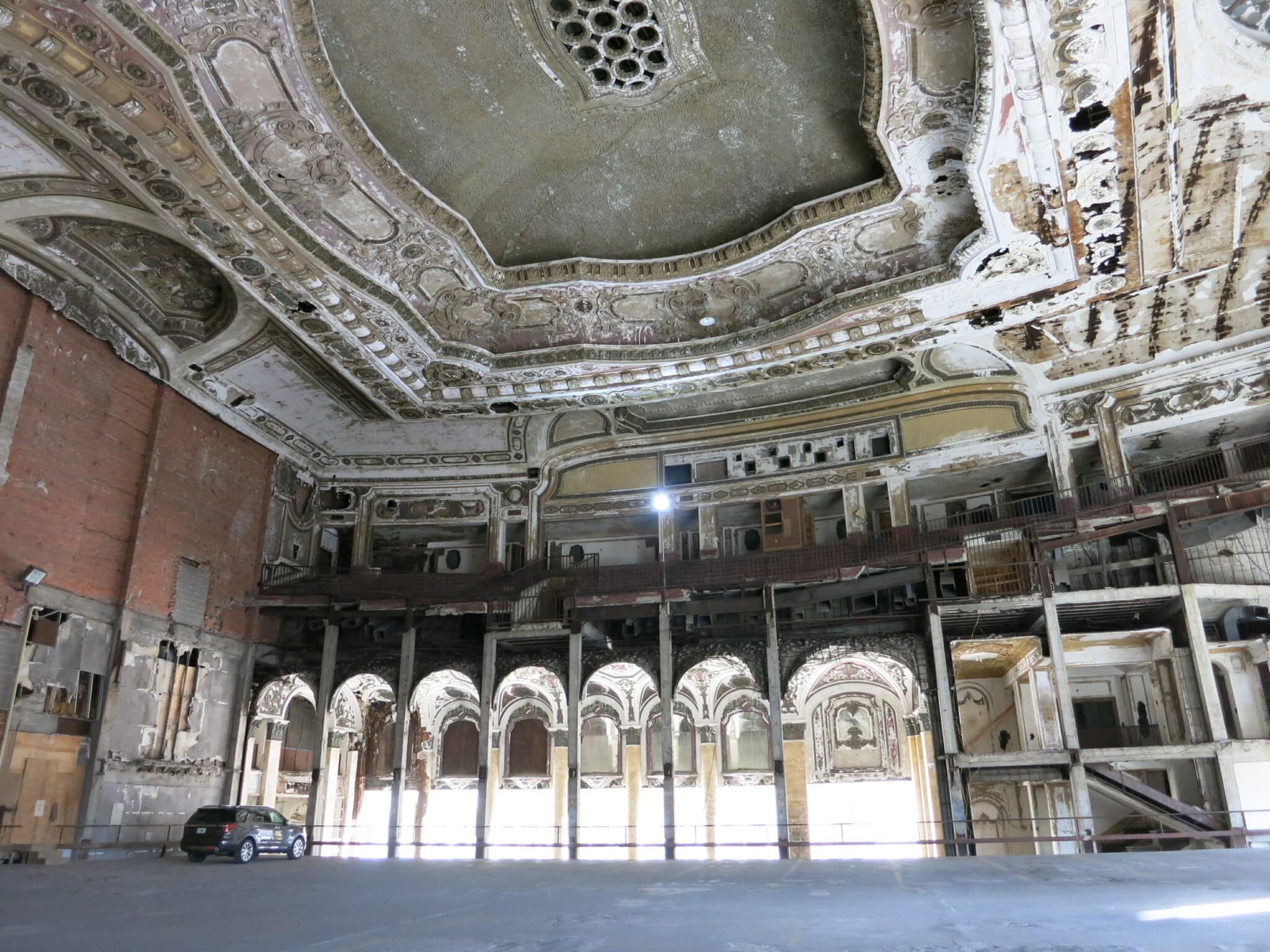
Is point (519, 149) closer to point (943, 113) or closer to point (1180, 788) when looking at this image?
point (943, 113)

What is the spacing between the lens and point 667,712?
Result: 20000 millimetres

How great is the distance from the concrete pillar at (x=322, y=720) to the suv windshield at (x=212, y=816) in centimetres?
478

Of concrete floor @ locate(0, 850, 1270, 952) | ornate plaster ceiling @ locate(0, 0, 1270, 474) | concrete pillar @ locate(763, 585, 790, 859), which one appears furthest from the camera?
concrete pillar @ locate(763, 585, 790, 859)

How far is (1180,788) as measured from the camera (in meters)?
18.9

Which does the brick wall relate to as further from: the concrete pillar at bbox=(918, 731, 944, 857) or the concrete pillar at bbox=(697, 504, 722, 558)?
the concrete pillar at bbox=(918, 731, 944, 857)

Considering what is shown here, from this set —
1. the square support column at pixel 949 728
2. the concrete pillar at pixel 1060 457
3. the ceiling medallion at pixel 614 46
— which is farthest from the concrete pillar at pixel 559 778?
the ceiling medallion at pixel 614 46

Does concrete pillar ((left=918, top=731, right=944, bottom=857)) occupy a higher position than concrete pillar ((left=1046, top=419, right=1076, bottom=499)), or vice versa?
concrete pillar ((left=1046, top=419, right=1076, bottom=499))

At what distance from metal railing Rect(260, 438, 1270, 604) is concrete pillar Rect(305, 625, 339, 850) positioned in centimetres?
119

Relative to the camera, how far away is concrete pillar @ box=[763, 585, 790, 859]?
18422 mm

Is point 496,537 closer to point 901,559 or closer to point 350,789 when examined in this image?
point 350,789

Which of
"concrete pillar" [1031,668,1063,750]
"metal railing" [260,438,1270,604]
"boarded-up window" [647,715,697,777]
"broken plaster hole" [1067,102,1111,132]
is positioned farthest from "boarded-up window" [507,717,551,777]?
Result: "broken plaster hole" [1067,102,1111,132]

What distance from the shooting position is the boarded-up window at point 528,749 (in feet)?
87.8

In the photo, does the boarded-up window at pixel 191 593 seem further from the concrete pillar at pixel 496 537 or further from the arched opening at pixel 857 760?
the arched opening at pixel 857 760

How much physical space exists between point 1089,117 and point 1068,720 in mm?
11058
